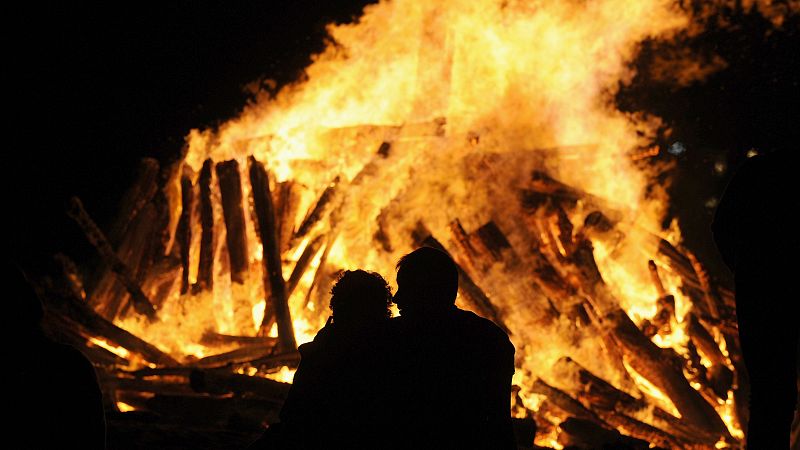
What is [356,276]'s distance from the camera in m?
2.75

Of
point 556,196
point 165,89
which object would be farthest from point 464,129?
point 165,89

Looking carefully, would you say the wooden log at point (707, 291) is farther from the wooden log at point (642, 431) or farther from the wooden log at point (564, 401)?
the wooden log at point (564, 401)

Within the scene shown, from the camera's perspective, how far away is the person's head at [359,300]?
8.75 ft

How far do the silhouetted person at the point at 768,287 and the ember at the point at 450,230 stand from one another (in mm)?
3133

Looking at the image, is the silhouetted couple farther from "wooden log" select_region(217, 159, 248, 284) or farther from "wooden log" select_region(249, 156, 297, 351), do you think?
"wooden log" select_region(217, 159, 248, 284)

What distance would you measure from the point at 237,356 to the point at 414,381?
402 centimetres

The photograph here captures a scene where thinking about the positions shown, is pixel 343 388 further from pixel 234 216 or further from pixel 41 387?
pixel 234 216

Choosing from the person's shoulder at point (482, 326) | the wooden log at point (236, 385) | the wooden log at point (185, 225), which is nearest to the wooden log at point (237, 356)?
the wooden log at point (236, 385)

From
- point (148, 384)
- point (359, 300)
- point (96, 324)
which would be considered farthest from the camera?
point (96, 324)

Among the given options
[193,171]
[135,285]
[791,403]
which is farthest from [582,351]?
[193,171]

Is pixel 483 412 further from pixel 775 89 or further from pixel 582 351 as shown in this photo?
pixel 775 89

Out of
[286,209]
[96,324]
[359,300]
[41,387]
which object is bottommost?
[41,387]

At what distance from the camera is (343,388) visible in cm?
242

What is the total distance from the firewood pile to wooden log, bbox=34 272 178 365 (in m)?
0.01
